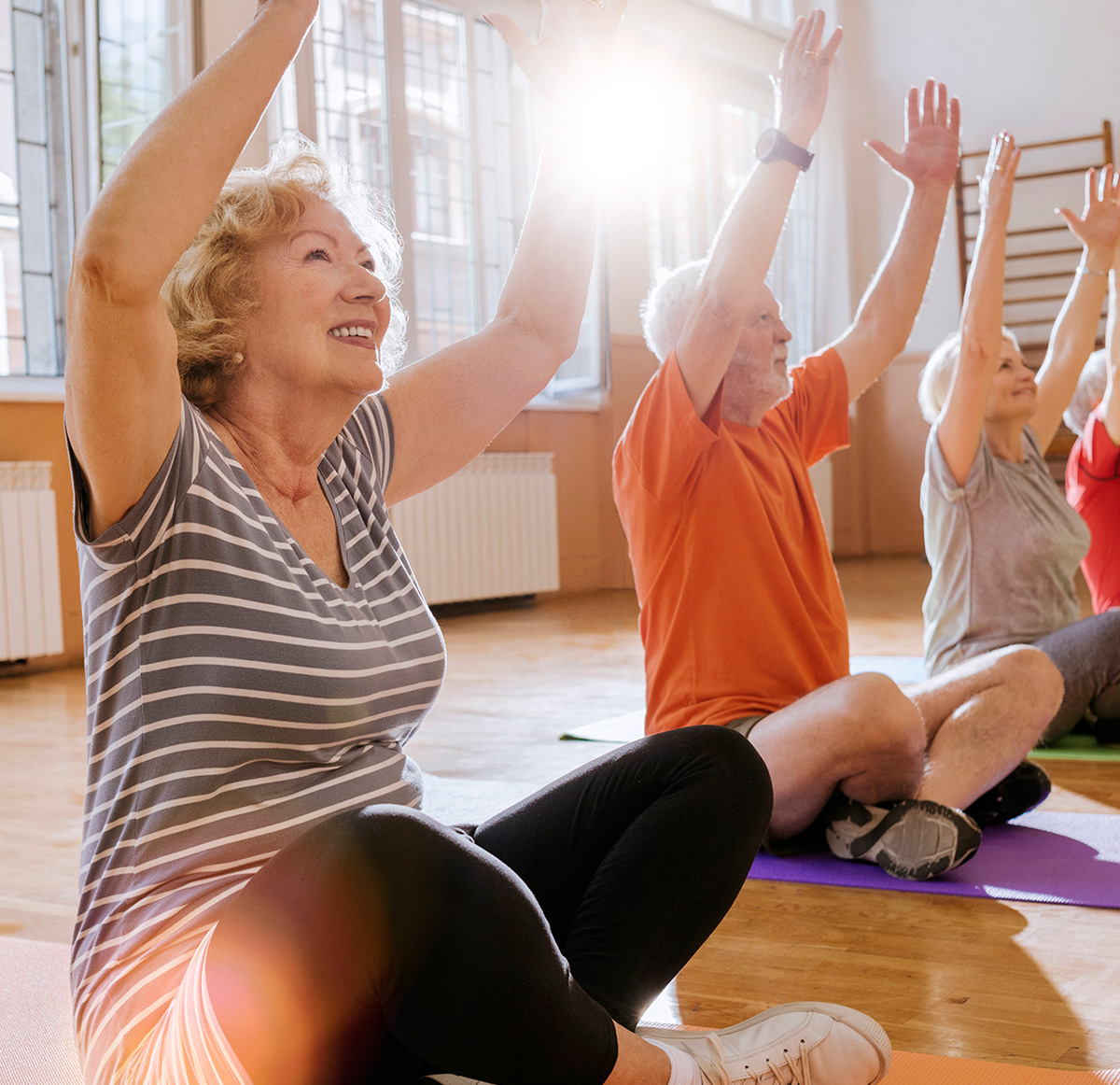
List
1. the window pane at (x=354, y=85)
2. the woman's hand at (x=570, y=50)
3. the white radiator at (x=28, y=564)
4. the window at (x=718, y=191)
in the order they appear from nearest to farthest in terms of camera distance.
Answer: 1. the woman's hand at (x=570, y=50)
2. the white radiator at (x=28, y=564)
3. the window pane at (x=354, y=85)
4. the window at (x=718, y=191)

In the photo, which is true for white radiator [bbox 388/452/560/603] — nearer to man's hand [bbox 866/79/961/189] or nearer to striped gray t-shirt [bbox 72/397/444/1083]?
man's hand [bbox 866/79/961/189]

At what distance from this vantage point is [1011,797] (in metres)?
2.10

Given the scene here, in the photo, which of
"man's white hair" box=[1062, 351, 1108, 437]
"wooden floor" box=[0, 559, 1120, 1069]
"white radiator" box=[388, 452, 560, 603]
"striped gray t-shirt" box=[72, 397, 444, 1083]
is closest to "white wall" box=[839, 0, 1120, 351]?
"white radiator" box=[388, 452, 560, 603]

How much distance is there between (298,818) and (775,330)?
1244 millimetres

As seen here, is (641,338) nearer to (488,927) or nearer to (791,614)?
(791,614)

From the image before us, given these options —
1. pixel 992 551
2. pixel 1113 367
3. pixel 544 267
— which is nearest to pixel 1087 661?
pixel 992 551

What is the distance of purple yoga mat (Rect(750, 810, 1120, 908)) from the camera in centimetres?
174

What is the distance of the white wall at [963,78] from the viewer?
292 inches

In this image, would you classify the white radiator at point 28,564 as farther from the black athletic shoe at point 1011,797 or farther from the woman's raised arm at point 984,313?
the black athletic shoe at point 1011,797

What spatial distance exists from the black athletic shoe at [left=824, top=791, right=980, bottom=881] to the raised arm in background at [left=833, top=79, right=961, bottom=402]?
749mm

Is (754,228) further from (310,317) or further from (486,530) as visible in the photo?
(486,530)

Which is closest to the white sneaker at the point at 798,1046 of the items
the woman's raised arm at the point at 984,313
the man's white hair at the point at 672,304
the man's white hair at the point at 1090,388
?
the man's white hair at the point at 672,304

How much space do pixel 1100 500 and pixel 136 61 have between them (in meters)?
3.81

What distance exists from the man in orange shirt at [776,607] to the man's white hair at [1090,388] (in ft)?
4.57
